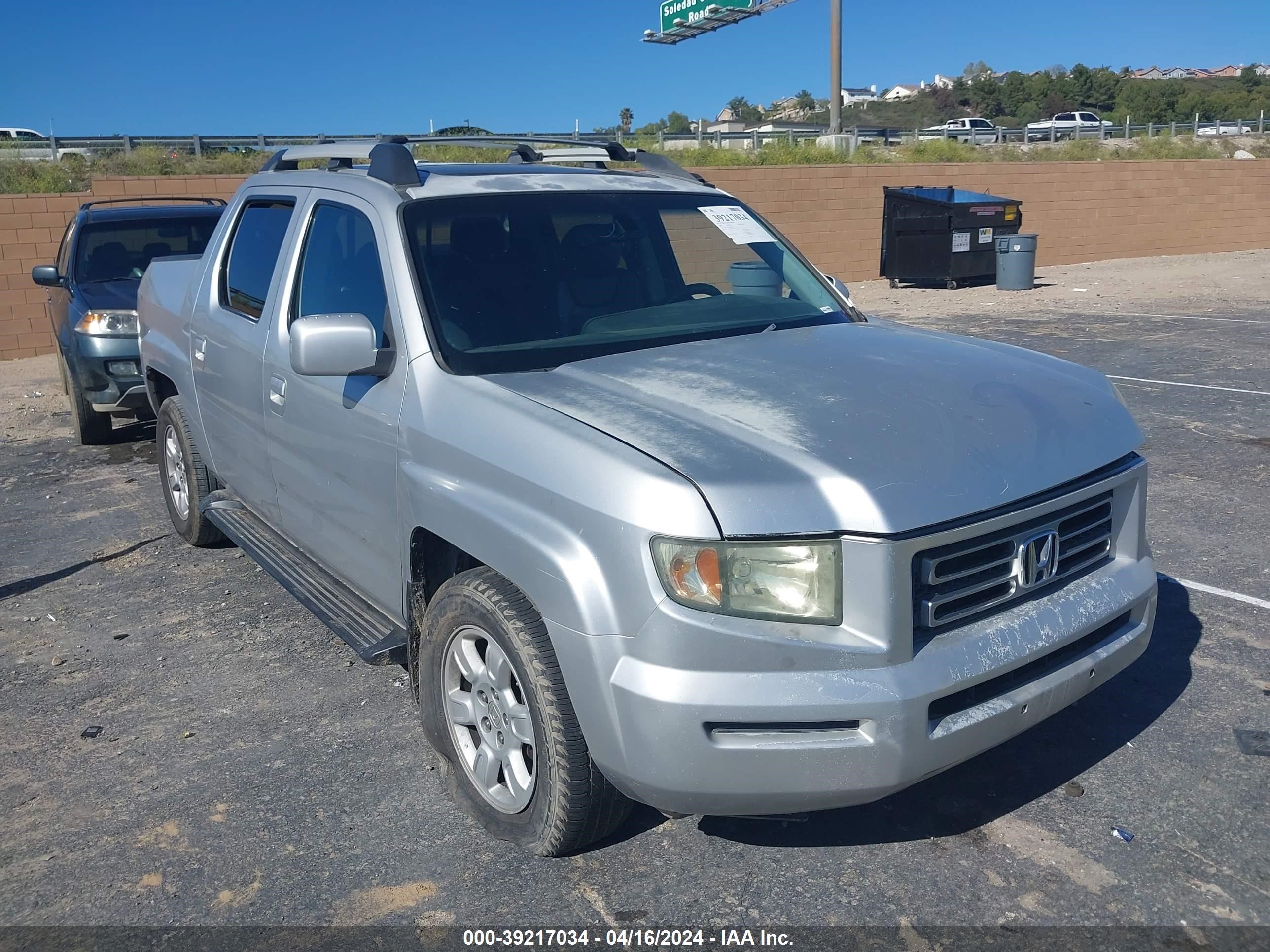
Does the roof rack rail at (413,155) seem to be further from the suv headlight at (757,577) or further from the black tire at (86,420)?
the black tire at (86,420)

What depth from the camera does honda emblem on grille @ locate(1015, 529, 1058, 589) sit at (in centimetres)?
285

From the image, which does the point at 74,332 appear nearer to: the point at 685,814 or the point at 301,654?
the point at 301,654

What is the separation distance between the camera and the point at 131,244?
381 inches

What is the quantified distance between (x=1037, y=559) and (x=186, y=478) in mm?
4432

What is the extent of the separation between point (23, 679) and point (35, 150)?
82.7ft

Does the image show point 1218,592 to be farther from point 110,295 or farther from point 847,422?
point 110,295

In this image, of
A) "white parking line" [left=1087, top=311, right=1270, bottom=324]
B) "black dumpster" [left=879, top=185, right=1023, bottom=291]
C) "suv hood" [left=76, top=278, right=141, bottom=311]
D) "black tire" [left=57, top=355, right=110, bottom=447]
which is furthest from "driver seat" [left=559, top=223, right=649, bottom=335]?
"black dumpster" [left=879, top=185, right=1023, bottom=291]

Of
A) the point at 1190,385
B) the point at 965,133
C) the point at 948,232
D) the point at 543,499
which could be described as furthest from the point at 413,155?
the point at 965,133

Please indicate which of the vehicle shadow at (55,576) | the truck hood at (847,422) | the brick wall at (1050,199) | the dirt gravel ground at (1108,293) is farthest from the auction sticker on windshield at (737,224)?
the brick wall at (1050,199)

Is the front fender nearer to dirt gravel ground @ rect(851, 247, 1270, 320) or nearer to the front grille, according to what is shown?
the front grille

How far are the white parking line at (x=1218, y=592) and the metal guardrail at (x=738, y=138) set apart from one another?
1425cm

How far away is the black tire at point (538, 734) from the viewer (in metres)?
2.80

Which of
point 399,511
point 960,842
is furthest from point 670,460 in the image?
point 960,842

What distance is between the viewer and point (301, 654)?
464 centimetres
